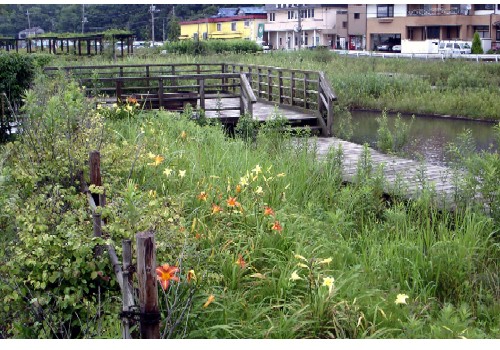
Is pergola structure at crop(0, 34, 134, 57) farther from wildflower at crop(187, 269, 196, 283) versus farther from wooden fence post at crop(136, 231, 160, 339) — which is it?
wooden fence post at crop(136, 231, 160, 339)

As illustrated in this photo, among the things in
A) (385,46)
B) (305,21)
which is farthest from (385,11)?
(385,46)

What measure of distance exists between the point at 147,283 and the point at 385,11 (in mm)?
15298

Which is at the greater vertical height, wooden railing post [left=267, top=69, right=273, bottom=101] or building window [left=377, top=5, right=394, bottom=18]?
building window [left=377, top=5, right=394, bottom=18]

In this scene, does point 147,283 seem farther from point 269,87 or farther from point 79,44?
point 79,44

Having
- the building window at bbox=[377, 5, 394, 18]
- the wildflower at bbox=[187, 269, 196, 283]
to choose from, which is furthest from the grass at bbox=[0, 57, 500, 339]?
the building window at bbox=[377, 5, 394, 18]

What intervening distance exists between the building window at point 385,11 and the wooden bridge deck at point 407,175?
5004 mm

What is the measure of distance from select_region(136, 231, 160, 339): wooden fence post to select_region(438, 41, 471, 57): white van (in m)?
20.8

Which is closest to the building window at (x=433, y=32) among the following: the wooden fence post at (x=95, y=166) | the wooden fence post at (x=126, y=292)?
the wooden fence post at (x=95, y=166)

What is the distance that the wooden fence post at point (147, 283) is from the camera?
294 cm

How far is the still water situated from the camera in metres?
14.0

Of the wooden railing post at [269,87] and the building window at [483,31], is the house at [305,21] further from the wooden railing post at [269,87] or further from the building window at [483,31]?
the building window at [483,31]

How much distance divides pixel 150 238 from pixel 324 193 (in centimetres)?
488

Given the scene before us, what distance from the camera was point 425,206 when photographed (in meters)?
6.88

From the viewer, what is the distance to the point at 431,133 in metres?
17.7
